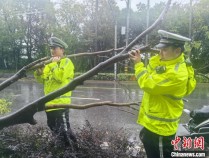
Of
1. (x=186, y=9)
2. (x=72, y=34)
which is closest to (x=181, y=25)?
(x=186, y=9)

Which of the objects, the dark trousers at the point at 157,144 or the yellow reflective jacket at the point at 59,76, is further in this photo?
the yellow reflective jacket at the point at 59,76

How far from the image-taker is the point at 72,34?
21016 mm

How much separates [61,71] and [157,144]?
5.21ft

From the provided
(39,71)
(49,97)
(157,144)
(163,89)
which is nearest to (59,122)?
(39,71)

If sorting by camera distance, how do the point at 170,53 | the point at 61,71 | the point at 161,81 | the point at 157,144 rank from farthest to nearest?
the point at 61,71 → the point at 157,144 → the point at 170,53 → the point at 161,81

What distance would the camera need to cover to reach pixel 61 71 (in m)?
3.72

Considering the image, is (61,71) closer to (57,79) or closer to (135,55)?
(57,79)

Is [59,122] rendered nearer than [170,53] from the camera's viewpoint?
No

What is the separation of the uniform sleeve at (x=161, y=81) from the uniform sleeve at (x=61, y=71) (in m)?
1.45

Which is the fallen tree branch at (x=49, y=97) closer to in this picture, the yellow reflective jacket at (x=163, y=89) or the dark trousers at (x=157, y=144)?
the yellow reflective jacket at (x=163, y=89)

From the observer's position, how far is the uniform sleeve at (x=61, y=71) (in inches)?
146

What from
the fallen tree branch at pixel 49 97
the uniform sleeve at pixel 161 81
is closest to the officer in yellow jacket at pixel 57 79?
the fallen tree branch at pixel 49 97

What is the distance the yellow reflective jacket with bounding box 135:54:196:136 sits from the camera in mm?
2443

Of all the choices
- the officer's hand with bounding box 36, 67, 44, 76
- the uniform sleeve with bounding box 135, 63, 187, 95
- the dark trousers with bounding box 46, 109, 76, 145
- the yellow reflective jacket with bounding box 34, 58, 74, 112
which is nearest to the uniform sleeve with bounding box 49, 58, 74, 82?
the yellow reflective jacket with bounding box 34, 58, 74, 112
